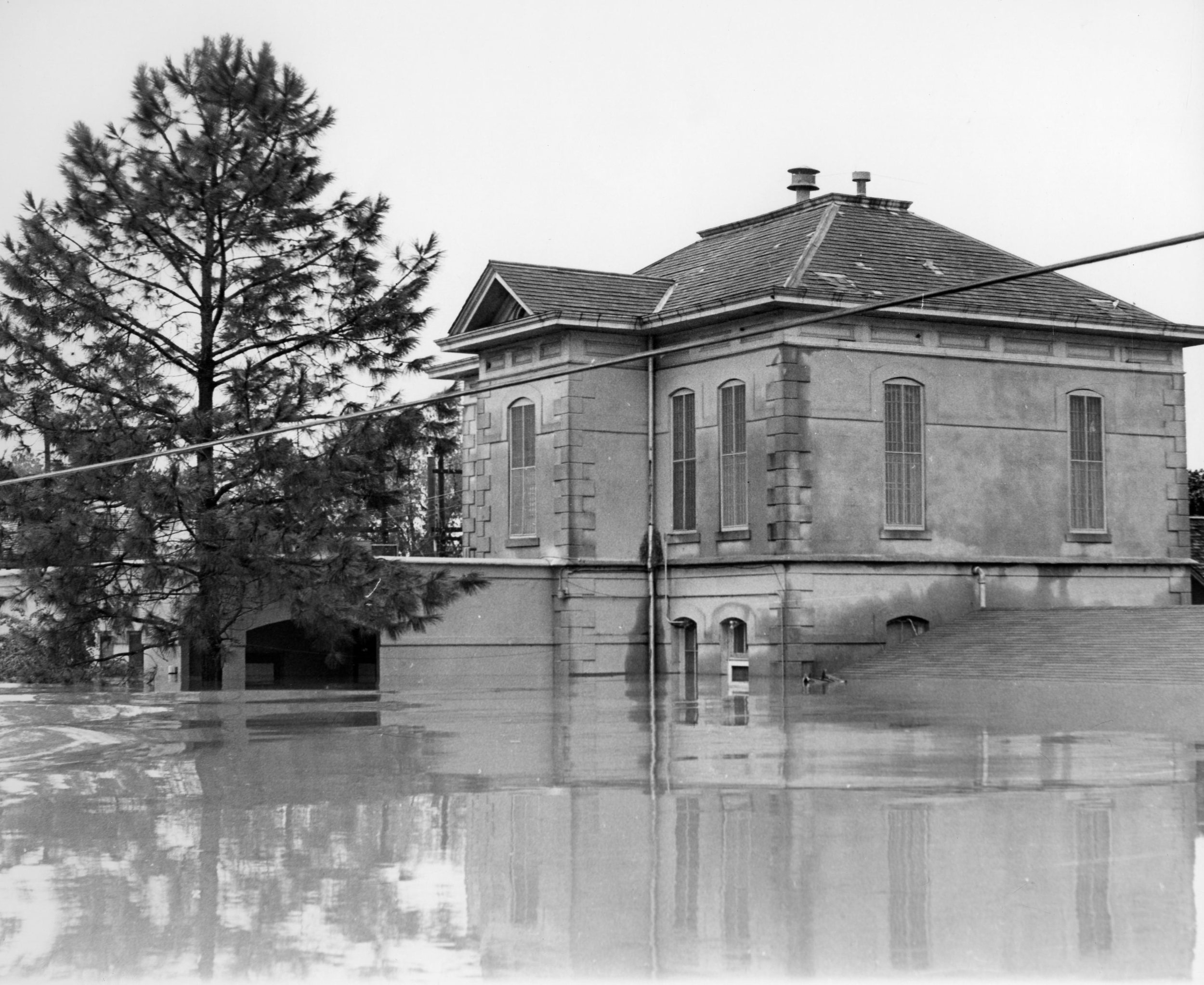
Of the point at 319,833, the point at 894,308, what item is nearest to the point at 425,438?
the point at 894,308

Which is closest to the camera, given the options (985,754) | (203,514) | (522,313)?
(985,754)

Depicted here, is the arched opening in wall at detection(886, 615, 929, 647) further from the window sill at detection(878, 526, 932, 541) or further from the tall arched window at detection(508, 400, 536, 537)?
the tall arched window at detection(508, 400, 536, 537)

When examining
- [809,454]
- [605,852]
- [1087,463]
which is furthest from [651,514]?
[605,852]

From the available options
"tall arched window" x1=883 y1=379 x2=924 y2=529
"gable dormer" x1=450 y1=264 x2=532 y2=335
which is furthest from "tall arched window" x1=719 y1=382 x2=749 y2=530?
"gable dormer" x1=450 y1=264 x2=532 y2=335

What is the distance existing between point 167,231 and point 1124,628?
51.6ft

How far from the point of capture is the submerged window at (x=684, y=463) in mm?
33531

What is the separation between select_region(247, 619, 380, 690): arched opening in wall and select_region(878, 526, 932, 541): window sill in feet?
33.8

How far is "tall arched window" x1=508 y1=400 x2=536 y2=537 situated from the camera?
34.6 metres

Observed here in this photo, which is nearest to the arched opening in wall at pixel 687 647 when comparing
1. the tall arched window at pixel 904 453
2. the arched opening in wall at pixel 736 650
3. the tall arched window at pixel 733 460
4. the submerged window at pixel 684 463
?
the arched opening in wall at pixel 736 650

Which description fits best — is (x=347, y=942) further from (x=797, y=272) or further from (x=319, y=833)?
(x=797, y=272)

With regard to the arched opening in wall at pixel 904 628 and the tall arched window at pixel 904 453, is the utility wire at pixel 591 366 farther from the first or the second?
the arched opening in wall at pixel 904 628

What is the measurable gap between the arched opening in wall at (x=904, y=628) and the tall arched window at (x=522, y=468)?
691 centimetres

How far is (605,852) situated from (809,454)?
70.1 ft

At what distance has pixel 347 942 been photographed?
7863 mm
